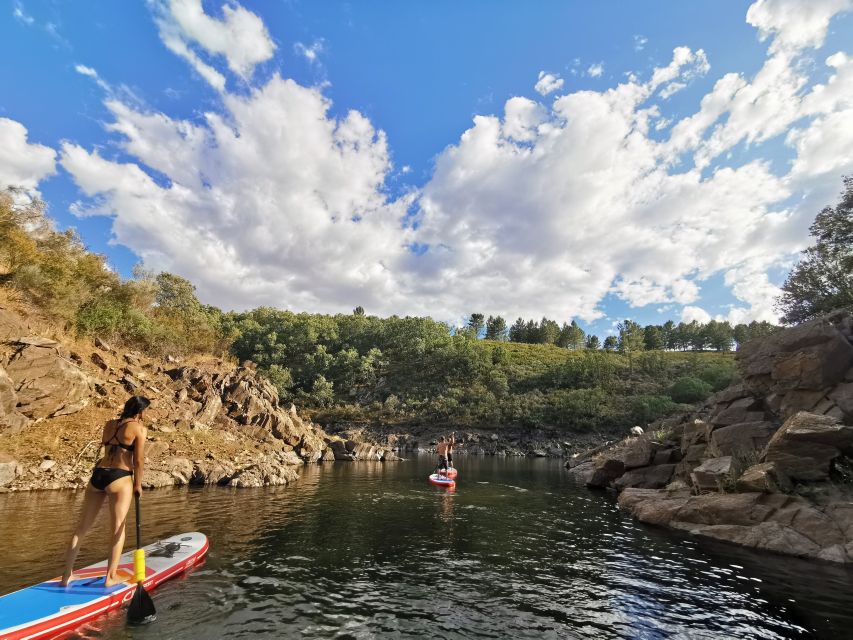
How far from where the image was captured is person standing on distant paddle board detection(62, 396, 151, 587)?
8898 millimetres

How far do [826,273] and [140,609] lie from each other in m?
55.5

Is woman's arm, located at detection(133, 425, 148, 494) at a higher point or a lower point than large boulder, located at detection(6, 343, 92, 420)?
lower

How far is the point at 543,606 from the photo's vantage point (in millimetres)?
10055

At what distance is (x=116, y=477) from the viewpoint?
29.4ft

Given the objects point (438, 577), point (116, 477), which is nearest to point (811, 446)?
point (438, 577)

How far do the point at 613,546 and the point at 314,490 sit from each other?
18.2 m

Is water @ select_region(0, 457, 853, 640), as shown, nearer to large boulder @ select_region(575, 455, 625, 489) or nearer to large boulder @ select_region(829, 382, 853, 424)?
large boulder @ select_region(829, 382, 853, 424)

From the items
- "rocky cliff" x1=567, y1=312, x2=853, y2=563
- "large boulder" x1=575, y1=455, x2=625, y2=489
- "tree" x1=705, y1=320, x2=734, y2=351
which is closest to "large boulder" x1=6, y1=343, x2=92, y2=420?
"rocky cliff" x1=567, y1=312, x2=853, y2=563

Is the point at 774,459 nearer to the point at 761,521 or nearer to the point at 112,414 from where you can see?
the point at 761,521

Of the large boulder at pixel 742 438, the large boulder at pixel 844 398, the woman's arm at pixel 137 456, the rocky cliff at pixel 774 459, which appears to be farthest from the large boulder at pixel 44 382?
the large boulder at pixel 844 398

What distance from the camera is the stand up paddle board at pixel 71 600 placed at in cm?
735

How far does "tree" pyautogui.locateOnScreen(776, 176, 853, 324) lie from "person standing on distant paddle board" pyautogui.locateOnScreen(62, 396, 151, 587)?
43.7 meters

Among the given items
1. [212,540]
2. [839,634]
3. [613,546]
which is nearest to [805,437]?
[613,546]

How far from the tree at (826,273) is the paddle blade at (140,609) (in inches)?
1725
